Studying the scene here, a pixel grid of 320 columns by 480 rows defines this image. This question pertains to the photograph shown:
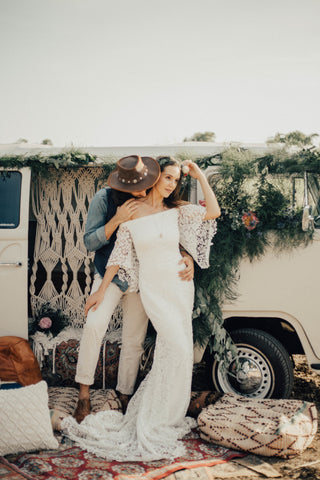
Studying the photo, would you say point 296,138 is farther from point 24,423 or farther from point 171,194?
point 24,423

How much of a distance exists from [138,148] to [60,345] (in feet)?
6.60

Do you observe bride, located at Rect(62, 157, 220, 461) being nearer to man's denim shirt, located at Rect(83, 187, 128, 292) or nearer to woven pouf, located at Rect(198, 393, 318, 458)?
man's denim shirt, located at Rect(83, 187, 128, 292)

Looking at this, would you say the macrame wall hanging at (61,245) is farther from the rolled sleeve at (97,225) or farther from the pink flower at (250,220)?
the pink flower at (250,220)

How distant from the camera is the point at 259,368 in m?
3.86

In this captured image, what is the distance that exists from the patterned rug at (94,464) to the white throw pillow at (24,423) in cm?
6

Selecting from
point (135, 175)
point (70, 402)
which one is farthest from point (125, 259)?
point (70, 402)

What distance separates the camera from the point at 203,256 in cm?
371

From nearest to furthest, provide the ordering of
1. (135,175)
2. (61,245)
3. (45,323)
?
(135,175) → (45,323) → (61,245)

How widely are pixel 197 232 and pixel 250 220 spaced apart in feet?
1.48

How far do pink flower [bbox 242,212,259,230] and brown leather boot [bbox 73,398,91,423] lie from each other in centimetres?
192

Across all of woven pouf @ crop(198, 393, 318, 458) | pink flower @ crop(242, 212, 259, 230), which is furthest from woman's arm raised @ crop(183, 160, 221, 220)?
woven pouf @ crop(198, 393, 318, 458)

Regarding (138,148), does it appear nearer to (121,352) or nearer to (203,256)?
(203,256)

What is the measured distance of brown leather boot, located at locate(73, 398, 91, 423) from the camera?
3518mm

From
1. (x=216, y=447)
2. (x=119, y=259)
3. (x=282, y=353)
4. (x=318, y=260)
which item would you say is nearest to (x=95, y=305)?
(x=119, y=259)
